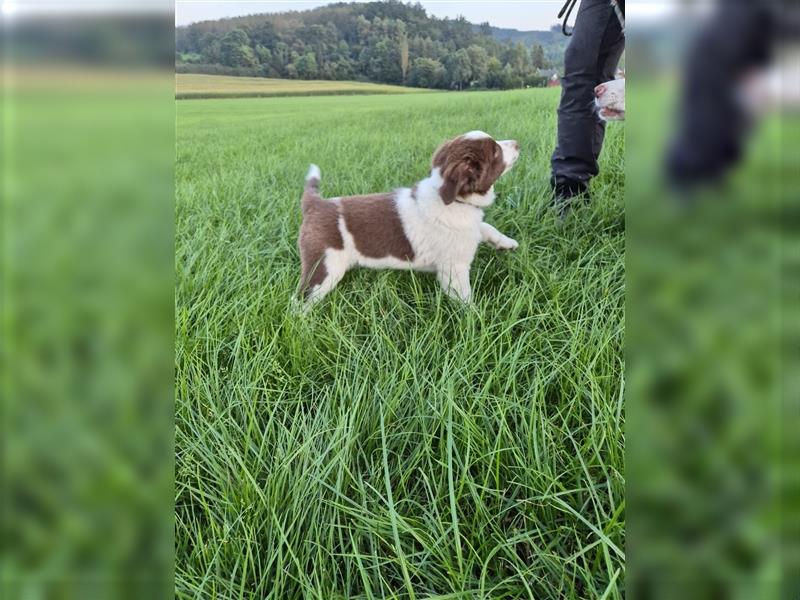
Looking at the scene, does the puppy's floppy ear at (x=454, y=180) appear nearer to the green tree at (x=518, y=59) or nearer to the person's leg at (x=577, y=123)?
the person's leg at (x=577, y=123)

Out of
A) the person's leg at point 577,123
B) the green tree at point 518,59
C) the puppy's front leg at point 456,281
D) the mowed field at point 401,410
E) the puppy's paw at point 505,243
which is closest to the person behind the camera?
the mowed field at point 401,410

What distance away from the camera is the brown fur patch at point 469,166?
1.85 meters

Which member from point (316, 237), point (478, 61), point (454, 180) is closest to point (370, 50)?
point (478, 61)

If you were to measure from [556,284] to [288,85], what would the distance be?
95cm

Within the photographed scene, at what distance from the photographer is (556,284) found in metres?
1.50

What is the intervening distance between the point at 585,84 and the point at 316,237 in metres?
1.07

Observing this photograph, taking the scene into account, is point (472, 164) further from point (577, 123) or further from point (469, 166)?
point (577, 123)

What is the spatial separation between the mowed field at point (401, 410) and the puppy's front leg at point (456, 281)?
2.2 inches
